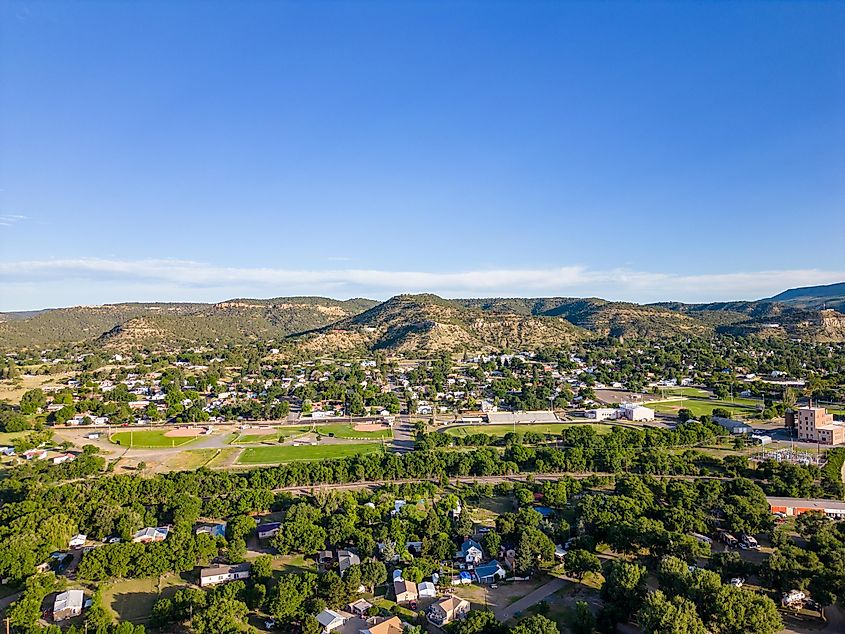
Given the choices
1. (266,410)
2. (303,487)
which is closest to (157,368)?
(266,410)

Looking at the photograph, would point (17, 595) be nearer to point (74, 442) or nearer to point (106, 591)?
point (106, 591)

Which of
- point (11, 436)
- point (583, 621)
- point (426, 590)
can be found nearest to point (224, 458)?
point (11, 436)

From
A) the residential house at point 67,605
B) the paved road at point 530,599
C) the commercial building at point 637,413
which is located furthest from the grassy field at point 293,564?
the commercial building at point 637,413

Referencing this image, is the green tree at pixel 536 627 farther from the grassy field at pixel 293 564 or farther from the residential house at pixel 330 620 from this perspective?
the grassy field at pixel 293 564

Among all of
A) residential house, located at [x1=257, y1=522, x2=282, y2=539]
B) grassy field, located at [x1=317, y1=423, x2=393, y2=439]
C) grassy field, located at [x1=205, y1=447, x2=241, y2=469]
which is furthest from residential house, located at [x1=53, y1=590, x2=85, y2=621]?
grassy field, located at [x1=317, y1=423, x2=393, y2=439]

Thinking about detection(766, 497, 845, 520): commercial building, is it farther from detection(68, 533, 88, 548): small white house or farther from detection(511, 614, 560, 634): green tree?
detection(68, 533, 88, 548): small white house

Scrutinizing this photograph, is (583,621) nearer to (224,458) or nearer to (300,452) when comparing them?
(300,452)

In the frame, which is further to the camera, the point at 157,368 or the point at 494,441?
the point at 157,368
